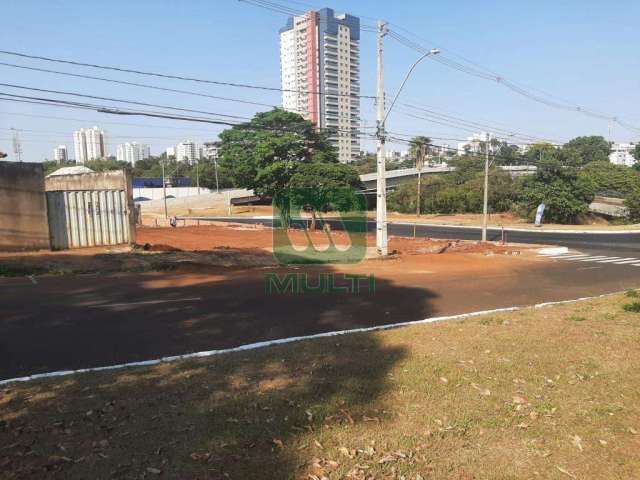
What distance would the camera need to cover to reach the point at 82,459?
3.75 m

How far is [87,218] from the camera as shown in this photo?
18.8m

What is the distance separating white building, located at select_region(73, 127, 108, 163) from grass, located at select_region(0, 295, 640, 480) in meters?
133

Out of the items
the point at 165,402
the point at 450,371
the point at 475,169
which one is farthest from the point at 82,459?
the point at 475,169

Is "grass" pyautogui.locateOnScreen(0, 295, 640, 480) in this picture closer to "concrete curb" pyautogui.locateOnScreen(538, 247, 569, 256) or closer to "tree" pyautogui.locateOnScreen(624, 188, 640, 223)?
"concrete curb" pyautogui.locateOnScreen(538, 247, 569, 256)

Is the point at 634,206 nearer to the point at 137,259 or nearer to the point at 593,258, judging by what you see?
the point at 593,258

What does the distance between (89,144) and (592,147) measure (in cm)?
13473

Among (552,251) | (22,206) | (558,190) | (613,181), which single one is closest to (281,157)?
(558,190)

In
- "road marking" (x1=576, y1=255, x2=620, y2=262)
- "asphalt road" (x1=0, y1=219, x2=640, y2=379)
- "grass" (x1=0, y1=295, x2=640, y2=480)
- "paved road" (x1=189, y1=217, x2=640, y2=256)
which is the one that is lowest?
"paved road" (x1=189, y1=217, x2=640, y2=256)

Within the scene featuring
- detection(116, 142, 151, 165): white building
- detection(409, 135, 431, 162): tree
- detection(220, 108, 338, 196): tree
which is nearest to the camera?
detection(409, 135, 431, 162): tree

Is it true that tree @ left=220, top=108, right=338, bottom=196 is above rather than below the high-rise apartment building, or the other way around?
below

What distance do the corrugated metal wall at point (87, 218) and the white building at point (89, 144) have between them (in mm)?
117147

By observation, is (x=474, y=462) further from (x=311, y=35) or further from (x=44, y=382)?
(x=311, y=35)

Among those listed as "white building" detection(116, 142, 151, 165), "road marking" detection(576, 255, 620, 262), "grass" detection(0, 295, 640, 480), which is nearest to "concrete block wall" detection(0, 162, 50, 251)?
"grass" detection(0, 295, 640, 480)

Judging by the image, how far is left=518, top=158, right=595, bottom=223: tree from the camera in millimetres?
50344
